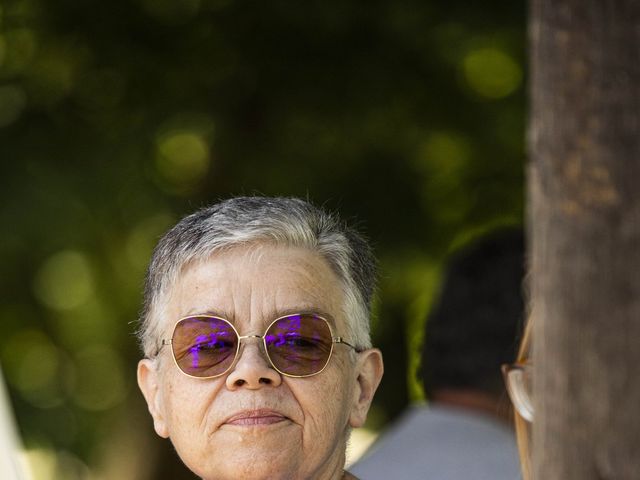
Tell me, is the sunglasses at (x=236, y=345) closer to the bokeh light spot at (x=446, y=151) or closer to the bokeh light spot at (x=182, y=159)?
the bokeh light spot at (x=182, y=159)

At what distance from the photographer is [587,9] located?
1655 mm

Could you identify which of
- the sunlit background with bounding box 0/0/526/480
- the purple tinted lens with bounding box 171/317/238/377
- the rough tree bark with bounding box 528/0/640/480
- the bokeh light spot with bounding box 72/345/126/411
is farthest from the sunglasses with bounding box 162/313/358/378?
the bokeh light spot with bounding box 72/345/126/411

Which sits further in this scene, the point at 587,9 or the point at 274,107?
the point at 274,107

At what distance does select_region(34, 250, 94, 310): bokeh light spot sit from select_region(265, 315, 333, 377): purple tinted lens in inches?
196

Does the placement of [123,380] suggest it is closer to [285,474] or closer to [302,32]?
[302,32]

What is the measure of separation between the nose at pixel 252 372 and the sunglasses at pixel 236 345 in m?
0.02

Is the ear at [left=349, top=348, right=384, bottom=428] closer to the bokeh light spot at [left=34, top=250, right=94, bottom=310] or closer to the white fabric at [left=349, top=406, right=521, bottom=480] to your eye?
the white fabric at [left=349, top=406, right=521, bottom=480]

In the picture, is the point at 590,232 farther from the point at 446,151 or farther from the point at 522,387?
the point at 446,151

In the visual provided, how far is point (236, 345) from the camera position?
2.97 meters

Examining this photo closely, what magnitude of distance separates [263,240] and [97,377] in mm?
A: 5622

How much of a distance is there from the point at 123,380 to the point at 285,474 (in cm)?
514

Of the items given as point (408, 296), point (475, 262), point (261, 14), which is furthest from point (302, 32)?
point (475, 262)

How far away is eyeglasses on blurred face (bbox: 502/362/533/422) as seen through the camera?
3.16m

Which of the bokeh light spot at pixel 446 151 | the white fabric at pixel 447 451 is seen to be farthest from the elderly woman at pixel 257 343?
the bokeh light spot at pixel 446 151
